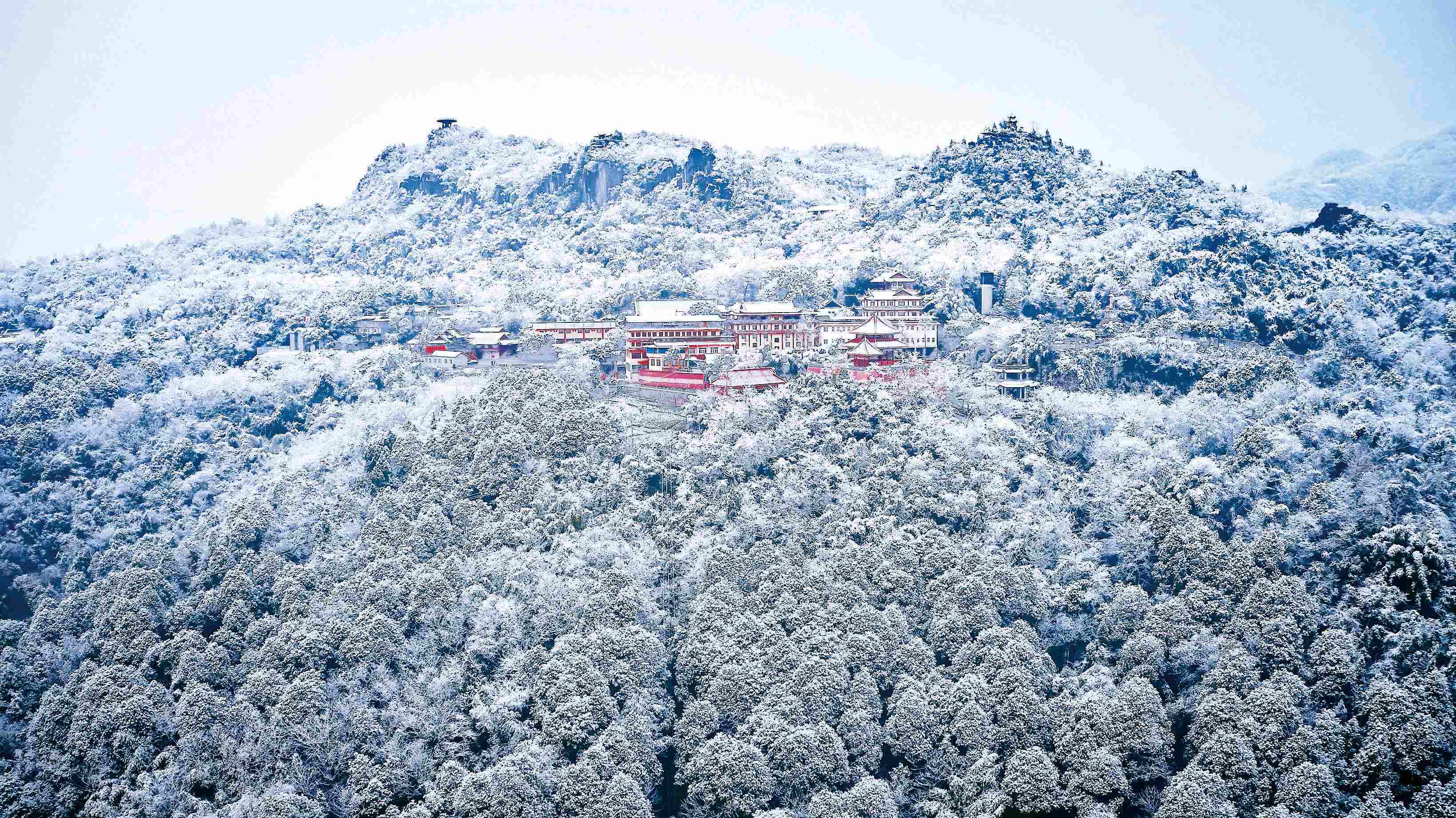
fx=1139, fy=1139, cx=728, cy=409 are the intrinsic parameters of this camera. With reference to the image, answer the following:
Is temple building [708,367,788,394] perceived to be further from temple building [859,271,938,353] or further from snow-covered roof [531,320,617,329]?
snow-covered roof [531,320,617,329]

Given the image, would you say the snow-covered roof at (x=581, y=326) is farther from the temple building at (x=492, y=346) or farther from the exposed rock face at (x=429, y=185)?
the exposed rock face at (x=429, y=185)

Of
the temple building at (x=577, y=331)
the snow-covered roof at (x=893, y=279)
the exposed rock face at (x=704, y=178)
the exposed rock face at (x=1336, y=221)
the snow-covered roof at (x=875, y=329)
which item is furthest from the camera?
the exposed rock face at (x=704, y=178)

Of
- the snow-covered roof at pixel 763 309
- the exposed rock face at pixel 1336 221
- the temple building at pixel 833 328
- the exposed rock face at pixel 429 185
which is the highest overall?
the exposed rock face at pixel 429 185

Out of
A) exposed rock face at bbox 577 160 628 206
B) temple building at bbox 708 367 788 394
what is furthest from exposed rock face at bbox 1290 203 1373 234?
exposed rock face at bbox 577 160 628 206

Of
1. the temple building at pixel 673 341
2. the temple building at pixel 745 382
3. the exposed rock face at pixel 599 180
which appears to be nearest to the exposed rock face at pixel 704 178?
the exposed rock face at pixel 599 180

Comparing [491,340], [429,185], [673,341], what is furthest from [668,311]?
[429,185]

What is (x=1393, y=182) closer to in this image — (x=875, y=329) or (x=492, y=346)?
(x=875, y=329)
